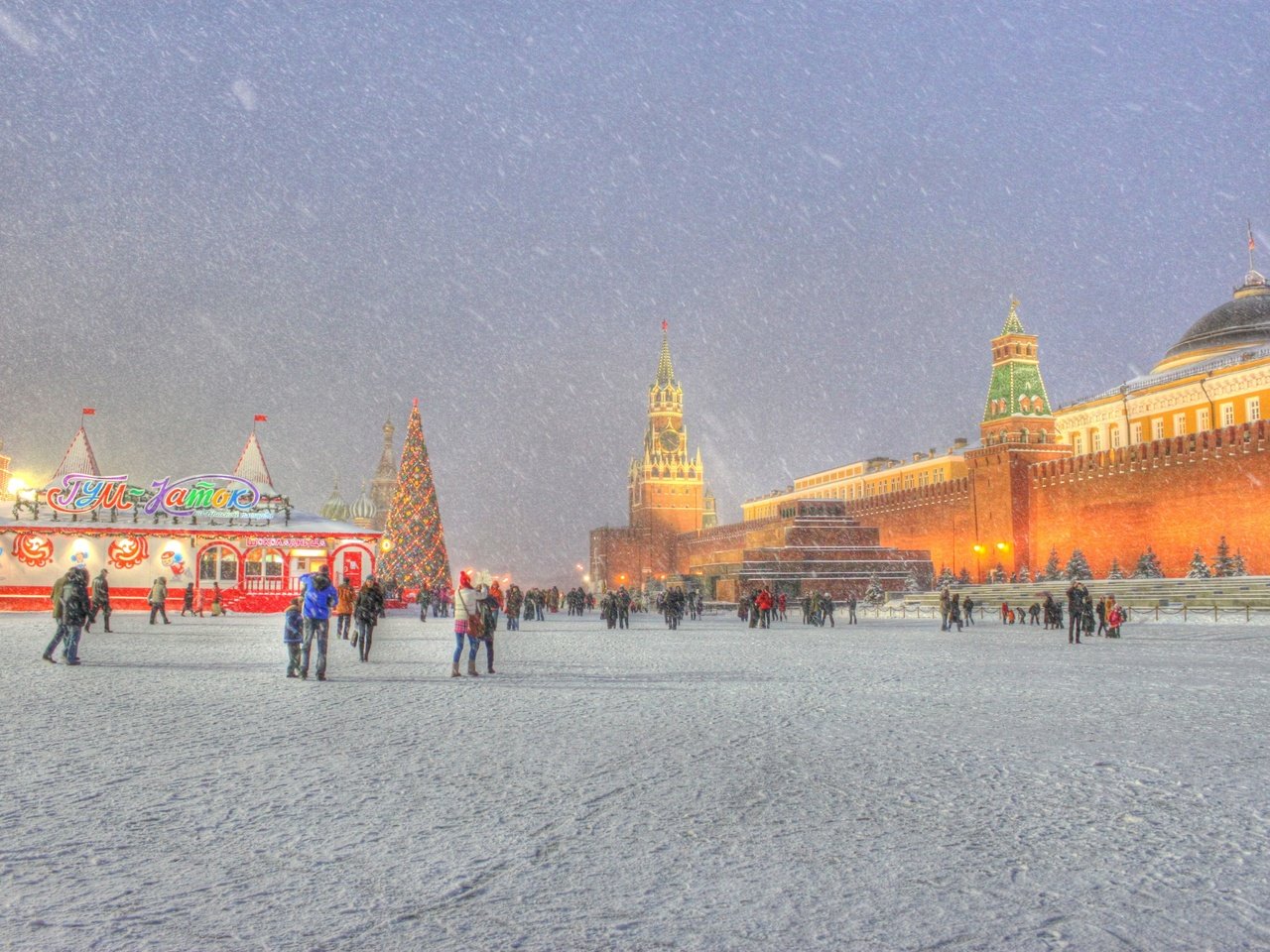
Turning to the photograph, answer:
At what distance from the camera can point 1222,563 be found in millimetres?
27422

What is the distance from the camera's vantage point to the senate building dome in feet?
142

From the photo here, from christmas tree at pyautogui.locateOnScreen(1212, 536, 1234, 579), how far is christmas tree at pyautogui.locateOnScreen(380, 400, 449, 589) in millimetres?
21608

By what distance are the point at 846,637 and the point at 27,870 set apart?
15219 millimetres

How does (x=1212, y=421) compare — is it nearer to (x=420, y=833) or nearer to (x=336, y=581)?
(x=336, y=581)

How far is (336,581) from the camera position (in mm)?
28203

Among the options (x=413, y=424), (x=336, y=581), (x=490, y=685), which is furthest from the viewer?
(x=413, y=424)

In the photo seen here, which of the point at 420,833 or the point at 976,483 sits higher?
the point at 976,483

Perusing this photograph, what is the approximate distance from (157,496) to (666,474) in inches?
2435

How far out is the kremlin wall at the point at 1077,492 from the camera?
101ft

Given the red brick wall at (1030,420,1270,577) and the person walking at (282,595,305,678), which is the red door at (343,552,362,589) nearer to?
the person walking at (282,595,305,678)

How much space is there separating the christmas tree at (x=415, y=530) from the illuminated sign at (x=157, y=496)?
16.6ft

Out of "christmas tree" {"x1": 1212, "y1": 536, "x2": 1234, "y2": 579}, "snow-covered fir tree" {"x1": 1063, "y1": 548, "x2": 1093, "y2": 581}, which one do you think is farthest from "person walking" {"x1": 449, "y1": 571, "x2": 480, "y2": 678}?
"snow-covered fir tree" {"x1": 1063, "y1": 548, "x2": 1093, "y2": 581}

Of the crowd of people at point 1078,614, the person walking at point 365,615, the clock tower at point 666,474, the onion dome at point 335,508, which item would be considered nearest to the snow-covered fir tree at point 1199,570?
the crowd of people at point 1078,614

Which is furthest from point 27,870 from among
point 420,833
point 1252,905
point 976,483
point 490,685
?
point 976,483
